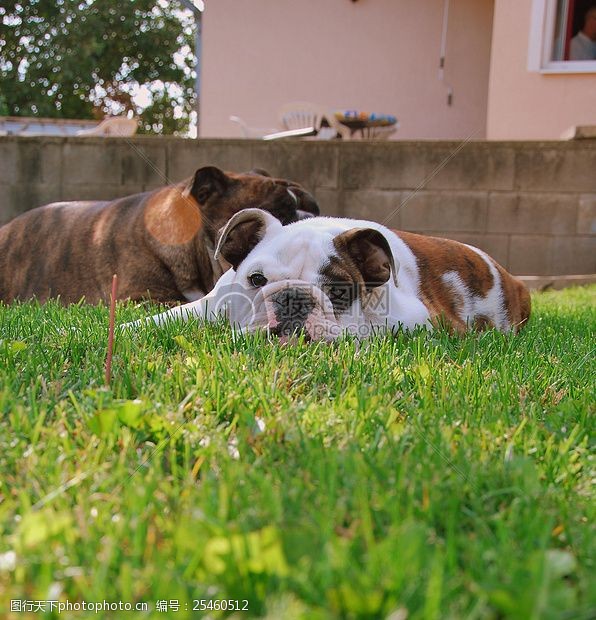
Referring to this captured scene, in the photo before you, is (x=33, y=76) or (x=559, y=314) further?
(x=33, y=76)

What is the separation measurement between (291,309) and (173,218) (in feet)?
7.81

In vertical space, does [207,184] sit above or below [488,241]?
above

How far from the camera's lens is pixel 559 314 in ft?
16.4

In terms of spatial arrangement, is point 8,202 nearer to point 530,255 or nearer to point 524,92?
point 530,255

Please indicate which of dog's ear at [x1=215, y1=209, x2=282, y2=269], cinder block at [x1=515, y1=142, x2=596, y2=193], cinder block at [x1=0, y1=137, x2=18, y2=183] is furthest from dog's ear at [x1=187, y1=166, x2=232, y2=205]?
cinder block at [x1=0, y1=137, x2=18, y2=183]

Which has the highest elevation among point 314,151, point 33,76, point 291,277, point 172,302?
point 33,76

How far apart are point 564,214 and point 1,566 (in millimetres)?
7658

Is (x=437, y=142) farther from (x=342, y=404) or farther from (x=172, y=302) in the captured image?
(x=342, y=404)

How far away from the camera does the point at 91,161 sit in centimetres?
827

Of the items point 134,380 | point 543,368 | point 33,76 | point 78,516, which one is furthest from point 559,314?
point 33,76

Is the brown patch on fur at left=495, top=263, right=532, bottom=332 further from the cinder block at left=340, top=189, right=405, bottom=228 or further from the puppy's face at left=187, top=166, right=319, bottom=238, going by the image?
the cinder block at left=340, top=189, right=405, bottom=228

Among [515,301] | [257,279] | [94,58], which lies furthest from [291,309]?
[94,58]

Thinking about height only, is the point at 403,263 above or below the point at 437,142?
below

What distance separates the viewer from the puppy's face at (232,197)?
5.05 meters
